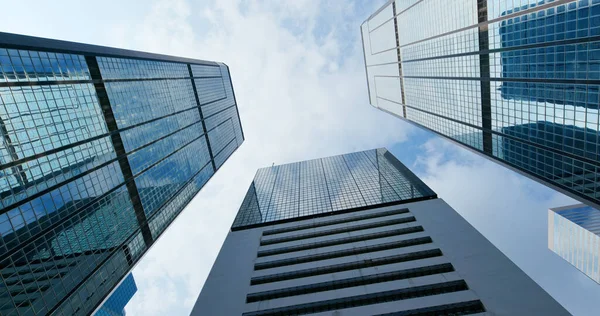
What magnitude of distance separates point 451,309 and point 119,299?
134m

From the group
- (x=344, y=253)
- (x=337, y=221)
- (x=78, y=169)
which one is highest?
(x=78, y=169)

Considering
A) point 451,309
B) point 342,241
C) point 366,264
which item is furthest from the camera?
point 342,241

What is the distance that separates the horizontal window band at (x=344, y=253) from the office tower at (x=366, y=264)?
17 cm

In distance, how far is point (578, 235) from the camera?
4286 inches

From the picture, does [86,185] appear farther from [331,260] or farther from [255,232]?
[331,260]

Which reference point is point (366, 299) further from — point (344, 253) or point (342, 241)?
point (342, 241)

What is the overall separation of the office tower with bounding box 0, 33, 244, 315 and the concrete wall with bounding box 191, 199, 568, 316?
656 inches

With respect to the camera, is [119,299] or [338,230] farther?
[119,299]

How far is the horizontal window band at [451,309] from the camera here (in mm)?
40844

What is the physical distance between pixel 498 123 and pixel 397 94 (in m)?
60.1

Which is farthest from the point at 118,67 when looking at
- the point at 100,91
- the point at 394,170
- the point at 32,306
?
the point at 394,170

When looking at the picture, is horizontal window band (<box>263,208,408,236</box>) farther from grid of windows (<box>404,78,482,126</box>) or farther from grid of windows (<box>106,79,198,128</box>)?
grid of windows (<box>106,79,198,128</box>)

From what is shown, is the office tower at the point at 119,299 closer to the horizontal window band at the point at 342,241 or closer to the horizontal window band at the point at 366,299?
the horizontal window band at the point at 342,241

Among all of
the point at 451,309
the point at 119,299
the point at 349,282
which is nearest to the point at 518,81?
the point at 451,309
